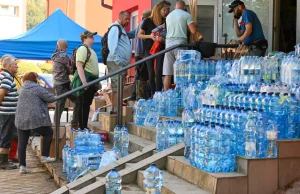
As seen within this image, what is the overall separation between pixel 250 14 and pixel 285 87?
2.97m

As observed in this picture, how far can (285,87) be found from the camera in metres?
7.04

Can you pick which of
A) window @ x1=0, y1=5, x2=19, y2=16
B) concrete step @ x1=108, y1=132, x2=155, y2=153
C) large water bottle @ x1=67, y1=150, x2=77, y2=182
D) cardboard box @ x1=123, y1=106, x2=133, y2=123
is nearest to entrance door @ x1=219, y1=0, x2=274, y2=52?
cardboard box @ x1=123, y1=106, x2=133, y2=123

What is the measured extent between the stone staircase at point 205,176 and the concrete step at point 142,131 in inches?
56.9

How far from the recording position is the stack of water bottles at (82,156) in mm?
8484

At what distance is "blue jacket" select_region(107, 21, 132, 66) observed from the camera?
34.4ft

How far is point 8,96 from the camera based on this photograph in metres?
9.99

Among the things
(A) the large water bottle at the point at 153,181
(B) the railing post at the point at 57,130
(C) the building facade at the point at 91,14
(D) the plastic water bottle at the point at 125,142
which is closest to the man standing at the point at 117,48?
(B) the railing post at the point at 57,130

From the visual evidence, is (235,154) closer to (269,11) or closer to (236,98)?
(236,98)

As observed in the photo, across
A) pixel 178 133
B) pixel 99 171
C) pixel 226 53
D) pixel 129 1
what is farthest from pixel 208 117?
pixel 129 1

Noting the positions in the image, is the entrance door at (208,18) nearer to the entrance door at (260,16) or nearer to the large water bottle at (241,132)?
the entrance door at (260,16)

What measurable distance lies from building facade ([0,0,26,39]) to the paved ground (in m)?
46.1

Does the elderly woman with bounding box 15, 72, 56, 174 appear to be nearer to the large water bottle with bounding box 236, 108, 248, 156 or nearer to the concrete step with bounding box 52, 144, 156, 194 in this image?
the concrete step with bounding box 52, 144, 156, 194

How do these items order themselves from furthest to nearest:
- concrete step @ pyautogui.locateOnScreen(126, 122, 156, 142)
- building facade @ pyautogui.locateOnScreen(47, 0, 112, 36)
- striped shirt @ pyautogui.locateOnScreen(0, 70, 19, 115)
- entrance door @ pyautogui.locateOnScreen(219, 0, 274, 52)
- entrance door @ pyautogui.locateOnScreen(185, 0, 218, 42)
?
building facade @ pyautogui.locateOnScreen(47, 0, 112, 36), entrance door @ pyautogui.locateOnScreen(185, 0, 218, 42), entrance door @ pyautogui.locateOnScreen(219, 0, 274, 52), striped shirt @ pyautogui.locateOnScreen(0, 70, 19, 115), concrete step @ pyautogui.locateOnScreen(126, 122, 156, 142)

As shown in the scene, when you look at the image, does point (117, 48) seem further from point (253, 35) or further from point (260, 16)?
point (260, 16)
